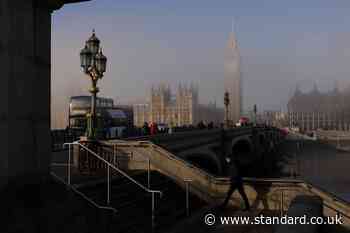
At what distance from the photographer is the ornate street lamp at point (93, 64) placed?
50.8 ft

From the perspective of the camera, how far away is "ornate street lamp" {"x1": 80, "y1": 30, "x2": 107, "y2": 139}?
15.5 m

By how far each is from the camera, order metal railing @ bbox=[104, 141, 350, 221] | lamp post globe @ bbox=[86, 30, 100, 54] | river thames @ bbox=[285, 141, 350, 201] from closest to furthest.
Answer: metal railing @ bbox=[104, 141, 350, 221]
lamp post globe @ bbox=[86, 30, 100, 54]
river thames @ bbox=[285, 141, 350, 201]

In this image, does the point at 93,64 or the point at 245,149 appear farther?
the point at 245,149

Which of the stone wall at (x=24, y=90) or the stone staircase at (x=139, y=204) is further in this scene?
the stone staircase at (x=139, y=204)

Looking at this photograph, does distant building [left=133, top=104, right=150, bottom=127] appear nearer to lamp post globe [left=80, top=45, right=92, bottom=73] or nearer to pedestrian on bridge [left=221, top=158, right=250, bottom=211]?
lamp post globe [left=80, top=45, right=92, bottom=73]

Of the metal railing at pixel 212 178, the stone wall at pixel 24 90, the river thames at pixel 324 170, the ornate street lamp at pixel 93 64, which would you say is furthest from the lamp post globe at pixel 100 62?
the river thames at pixel 324 170

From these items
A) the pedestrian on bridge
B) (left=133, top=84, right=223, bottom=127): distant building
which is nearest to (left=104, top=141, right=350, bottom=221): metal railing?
the pedestrian on bridge

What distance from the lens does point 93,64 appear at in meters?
15.7

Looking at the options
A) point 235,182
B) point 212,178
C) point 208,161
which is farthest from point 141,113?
point 235,182

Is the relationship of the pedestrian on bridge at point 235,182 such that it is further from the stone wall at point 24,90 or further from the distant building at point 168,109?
the distant building at point 168,109

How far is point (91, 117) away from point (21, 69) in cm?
890

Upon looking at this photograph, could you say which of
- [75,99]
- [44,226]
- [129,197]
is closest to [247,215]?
[129,197]

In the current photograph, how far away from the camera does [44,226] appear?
6797mm

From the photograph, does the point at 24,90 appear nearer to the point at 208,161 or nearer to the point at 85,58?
the point at 85,58
